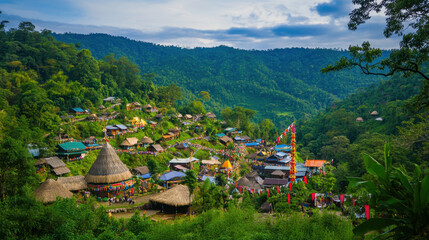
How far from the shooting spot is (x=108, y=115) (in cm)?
3800

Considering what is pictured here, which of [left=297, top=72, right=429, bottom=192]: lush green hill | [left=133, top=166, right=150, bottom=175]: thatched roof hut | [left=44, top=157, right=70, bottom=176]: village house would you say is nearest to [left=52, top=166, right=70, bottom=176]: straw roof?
[left=44, top=157, right=70, bottom=176]: village house

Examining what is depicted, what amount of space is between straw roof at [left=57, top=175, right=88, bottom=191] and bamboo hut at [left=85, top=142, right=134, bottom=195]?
0.38 meters

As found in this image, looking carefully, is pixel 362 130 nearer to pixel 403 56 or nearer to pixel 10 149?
pixel 403 56

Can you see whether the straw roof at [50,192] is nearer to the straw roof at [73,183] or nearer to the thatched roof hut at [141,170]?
the straw roof at [73,183]

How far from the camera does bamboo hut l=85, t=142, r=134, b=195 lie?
2081 cm

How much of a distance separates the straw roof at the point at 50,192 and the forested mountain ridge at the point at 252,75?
6466cm

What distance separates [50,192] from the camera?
1744cm

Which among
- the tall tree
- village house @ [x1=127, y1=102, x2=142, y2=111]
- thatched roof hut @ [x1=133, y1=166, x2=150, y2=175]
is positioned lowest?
thatched roof hut @ [x1=133, y1=166, x2=150, y2=175]

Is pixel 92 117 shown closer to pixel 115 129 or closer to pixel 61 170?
pixel 115 129

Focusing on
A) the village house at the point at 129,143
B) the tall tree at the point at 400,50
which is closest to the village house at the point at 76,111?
the village house at the point at 129,143

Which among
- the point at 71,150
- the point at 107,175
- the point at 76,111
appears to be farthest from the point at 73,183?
the point at 76,111

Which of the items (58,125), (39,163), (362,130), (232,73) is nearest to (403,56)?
(39,163)

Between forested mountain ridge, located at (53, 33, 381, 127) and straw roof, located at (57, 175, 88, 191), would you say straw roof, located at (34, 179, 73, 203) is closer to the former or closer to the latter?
straw roof, located at (57, 175, 88, 191)

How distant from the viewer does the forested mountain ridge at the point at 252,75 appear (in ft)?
306
